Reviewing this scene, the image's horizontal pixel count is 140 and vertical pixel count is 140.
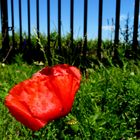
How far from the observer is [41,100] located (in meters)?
0.98

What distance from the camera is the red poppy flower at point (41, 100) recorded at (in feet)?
3.12

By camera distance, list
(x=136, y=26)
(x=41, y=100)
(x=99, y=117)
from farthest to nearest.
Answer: (x=136, y=26) → (x=99, y=117) → (x=41, y=100)

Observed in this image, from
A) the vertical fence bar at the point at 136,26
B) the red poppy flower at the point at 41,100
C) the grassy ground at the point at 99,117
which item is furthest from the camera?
the vertical fence bar at the point at 136,26

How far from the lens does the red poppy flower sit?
0.95 metres

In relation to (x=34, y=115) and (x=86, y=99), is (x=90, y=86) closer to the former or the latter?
(x=86, y=99)

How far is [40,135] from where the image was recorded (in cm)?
148

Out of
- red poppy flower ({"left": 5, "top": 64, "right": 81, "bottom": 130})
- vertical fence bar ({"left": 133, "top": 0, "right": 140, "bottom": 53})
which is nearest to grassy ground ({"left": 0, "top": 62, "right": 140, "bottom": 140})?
red poppy flower ({"left": 5, "top": 64, "right": 81, "bottom": 130})

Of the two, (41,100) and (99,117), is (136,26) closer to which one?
(99,117)

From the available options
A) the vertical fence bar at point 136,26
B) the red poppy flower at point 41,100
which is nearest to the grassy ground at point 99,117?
the red poppy flower at point 41,100

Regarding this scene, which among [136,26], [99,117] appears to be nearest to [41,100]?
[99,117]

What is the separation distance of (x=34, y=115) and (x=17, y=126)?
3.05 feet

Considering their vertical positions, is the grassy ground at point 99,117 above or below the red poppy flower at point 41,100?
below

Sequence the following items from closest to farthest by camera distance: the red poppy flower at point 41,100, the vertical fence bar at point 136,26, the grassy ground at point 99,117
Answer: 1. the red poppy flower at point 41,100
2. the grassy ground at point 99,117
3. the vertical fence bar at point 136,26

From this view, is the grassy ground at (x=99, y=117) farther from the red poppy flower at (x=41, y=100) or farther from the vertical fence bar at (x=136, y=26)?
the vertical fence bar at (x=136, y=26)
